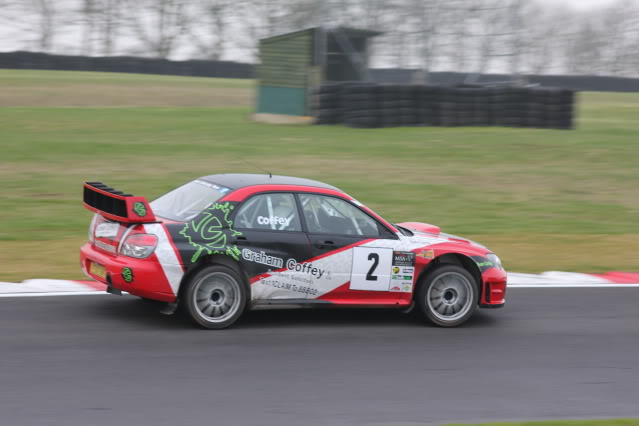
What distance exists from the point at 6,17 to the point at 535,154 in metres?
32.5

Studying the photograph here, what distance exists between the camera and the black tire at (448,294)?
27.2 ft

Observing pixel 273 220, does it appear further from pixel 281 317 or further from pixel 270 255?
pixel 281 317

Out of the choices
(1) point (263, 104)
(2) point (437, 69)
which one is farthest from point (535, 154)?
(1) point (263, 104)

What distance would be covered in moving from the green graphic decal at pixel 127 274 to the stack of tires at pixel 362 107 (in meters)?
17.0

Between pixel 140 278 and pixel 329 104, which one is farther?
pixel 329 104

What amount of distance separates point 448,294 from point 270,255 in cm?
190

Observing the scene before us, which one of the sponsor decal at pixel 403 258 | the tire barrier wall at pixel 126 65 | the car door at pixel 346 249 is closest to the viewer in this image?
the car door at pixel 346 249

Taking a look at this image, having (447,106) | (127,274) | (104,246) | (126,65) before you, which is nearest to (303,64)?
(447,106)

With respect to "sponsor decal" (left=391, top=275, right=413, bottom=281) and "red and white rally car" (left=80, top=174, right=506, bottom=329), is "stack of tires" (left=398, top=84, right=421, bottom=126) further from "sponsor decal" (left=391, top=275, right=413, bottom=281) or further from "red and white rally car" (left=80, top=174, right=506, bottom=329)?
"sponsor decal" (left=391, top=275, right=413, bottom=281)

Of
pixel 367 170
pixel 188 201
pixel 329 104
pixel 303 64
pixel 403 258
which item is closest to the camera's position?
pixel 188 201

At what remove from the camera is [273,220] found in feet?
25.7

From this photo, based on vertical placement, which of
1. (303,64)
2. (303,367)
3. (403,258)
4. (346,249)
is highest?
(303,64)

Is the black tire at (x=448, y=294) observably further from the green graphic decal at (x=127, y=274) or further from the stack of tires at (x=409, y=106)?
the stack of tires at (x=409, y=106)

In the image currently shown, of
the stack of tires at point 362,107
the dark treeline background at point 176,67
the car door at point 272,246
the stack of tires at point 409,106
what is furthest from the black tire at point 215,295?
the dark treeline background at point 176,67
